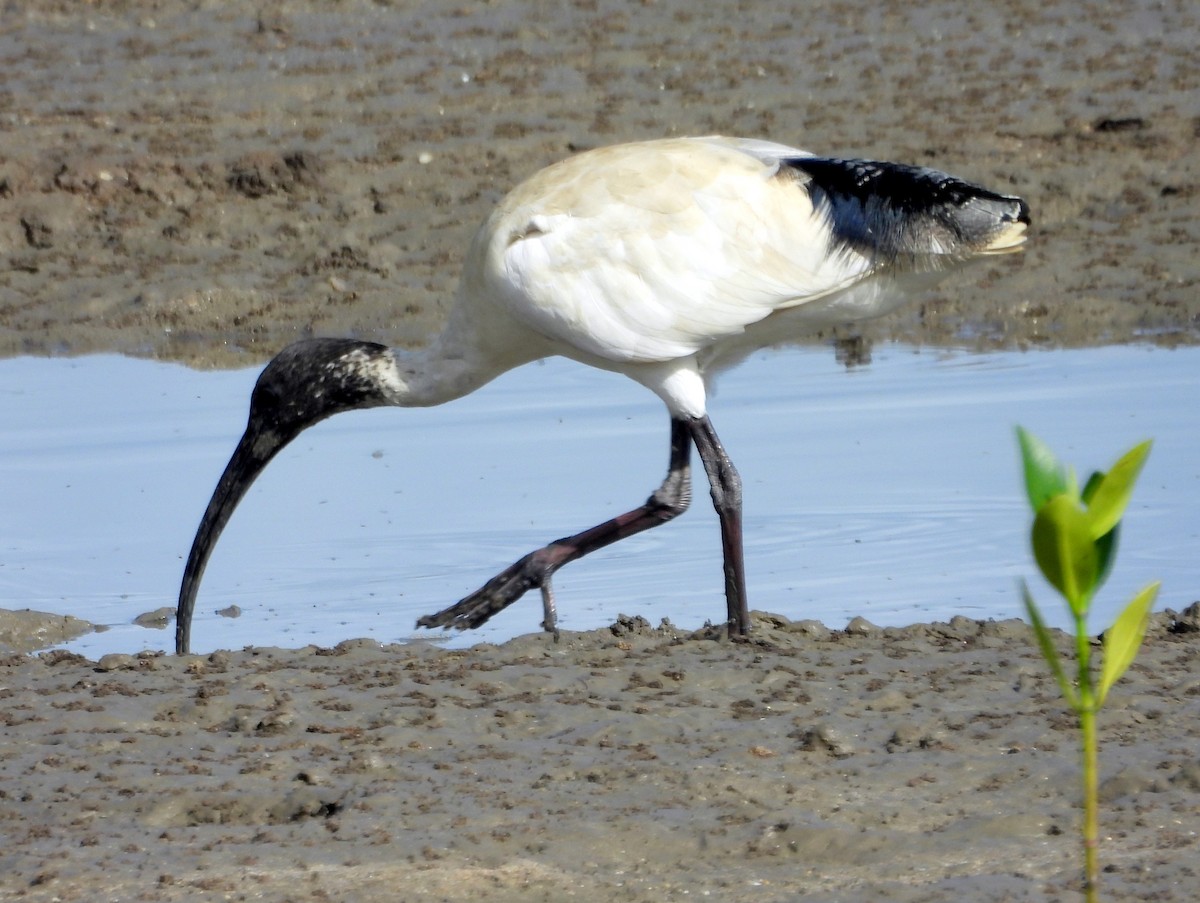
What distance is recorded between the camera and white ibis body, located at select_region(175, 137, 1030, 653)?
18.0 feet

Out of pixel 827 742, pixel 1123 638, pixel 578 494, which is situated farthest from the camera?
pixel 578 494

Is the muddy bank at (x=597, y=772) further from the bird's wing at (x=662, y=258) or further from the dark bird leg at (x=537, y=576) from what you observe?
the bird's wing at (x=662, y=258)

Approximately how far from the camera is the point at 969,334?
10.3 meters

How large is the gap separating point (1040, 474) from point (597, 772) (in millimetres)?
2140

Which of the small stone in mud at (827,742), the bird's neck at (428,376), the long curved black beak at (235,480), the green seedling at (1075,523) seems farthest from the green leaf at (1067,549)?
the long curved black beak at (235,480)

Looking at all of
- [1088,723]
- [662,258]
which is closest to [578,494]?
[662,258]

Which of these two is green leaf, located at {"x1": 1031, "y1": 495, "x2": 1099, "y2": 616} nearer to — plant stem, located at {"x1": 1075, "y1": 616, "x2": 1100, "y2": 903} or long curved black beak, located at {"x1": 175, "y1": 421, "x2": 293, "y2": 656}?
plant stem, located at {"x1": 1075, "y1": 616, "x2": 1100, "y2": 903}

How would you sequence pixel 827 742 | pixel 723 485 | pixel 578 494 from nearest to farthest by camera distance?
1. pixel 827 742
2. pixel 723 485
3. pixel 578 494

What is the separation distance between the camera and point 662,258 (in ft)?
18.1

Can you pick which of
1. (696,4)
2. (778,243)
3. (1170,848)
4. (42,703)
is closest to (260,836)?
(42,703)

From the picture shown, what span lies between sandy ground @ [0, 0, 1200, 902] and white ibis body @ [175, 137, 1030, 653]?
79cm

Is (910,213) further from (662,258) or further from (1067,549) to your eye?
(1067,549)

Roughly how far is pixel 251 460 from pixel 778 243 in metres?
1.77

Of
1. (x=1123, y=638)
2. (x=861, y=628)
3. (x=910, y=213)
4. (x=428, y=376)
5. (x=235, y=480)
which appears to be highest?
(x=910, y=213)
